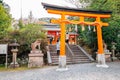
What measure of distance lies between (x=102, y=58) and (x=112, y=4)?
14.7ft

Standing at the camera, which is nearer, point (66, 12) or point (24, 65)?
point (66, 12)

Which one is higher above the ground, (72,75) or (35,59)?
(35,59)

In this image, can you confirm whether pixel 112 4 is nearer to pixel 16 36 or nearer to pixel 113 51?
pixel 113 51

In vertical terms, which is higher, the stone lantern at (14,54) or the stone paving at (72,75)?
the stone lantern at (14,54)

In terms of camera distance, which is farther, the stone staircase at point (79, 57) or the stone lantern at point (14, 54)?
the stone staircase at point (79, 57)

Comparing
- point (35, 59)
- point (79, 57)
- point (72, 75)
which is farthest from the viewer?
point (79, 57)

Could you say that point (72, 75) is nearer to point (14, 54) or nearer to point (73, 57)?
point (14, 54)

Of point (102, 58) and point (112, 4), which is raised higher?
point (112, 4)

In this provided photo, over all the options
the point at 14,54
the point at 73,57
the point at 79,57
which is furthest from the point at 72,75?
the point at 79,57

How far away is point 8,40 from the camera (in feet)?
53.2

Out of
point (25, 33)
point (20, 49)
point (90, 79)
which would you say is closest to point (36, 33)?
point (25, 33)

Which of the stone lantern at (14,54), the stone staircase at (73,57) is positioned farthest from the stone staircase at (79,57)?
the stone lantern at (14,54)

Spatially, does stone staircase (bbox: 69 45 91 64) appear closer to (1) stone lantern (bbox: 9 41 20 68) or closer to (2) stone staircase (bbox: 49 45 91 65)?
(2) stone staircase (bbox: 49 45 91 65)

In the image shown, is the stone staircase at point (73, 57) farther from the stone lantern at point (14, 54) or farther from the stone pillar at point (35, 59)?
the stone lantern at point (14, 54)
